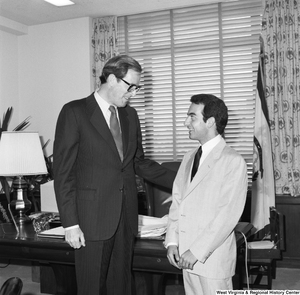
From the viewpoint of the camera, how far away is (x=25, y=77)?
19.4 feet

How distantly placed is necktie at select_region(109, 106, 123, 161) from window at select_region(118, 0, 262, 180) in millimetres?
2975

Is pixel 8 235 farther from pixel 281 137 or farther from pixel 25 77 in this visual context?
pixel 25 77

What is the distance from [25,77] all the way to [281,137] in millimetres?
3306

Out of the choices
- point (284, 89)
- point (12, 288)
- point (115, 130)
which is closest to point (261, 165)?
point (284, 89)

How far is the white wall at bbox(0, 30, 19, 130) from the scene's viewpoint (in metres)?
5.63

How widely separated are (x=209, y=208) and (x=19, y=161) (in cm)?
182

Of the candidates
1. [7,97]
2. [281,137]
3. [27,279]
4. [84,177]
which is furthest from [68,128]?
[7,97]

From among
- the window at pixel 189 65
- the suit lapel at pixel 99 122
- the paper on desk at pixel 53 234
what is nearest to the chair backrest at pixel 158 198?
the paper on desk at pixel 53 234

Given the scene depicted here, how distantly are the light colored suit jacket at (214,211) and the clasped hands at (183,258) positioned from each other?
0.03 meters

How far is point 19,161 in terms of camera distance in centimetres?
334

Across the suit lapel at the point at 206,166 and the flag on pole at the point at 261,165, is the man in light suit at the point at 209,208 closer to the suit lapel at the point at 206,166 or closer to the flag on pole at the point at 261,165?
the suit lapel at the point at 206,166

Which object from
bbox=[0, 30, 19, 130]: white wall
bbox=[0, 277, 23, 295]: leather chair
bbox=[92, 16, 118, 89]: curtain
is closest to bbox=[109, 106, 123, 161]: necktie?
bbox=[0, 277, 23, 295]: leather chair

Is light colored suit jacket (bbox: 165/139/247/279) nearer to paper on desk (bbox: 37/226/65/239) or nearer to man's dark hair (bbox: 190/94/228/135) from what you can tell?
man's dark hair (bbox: 190/94/228/135)

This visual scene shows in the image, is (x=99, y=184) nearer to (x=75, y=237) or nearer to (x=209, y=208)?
(x=75, y=237)
